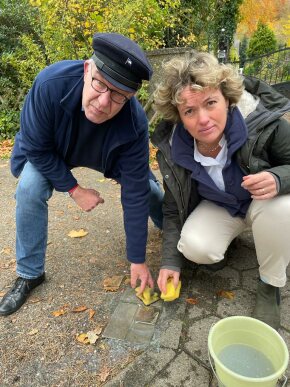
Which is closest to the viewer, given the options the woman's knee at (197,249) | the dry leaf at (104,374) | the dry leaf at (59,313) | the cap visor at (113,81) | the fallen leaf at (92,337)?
the cap visor at (113,81)

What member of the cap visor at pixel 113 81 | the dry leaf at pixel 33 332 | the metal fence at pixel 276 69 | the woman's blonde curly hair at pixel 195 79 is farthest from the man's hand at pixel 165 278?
the metal fence at pixel 276 69

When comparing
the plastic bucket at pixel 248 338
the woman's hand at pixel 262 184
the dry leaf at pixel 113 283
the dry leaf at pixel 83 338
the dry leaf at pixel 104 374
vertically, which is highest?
the woman's hand at pixel 262 184

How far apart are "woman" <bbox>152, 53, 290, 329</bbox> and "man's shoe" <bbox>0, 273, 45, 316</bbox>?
89cm

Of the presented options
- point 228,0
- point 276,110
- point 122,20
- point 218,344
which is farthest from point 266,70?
point 218,344

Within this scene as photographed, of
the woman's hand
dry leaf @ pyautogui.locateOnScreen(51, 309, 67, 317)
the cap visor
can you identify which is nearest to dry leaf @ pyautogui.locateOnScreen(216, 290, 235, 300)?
the woman's hand

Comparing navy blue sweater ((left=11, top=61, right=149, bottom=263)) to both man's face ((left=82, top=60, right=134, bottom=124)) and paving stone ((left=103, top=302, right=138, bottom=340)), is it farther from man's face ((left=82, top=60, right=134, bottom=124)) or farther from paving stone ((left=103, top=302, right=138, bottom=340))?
paving stone ((left=103, top=302, right=138, bottom=340))

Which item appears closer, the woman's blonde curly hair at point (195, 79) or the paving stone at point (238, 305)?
the woman's blonde curly hair at point (195, 79)

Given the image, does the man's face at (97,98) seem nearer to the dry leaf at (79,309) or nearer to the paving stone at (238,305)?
the dry leaf at (79,309)

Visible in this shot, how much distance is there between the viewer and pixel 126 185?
226cm

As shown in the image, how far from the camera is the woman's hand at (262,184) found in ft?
5.96

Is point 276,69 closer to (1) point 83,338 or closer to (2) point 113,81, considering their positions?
(2) point 113,81

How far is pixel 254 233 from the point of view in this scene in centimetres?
203

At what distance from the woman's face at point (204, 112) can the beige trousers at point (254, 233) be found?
0.49 metres

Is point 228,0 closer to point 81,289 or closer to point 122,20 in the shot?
point 122,20
